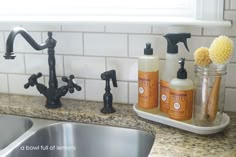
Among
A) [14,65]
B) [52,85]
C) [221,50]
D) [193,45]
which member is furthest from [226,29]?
[14,65]

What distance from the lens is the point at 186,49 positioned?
111cm

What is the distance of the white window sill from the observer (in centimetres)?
105

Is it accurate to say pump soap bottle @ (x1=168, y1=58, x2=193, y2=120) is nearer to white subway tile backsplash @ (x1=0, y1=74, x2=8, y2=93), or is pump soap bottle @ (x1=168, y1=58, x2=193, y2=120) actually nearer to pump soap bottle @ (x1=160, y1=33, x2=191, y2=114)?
pump soap bottle @ (x1=160, y1=33, x2=191, y2=114)

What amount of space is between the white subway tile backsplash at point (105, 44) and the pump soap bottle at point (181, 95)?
0.90 ft

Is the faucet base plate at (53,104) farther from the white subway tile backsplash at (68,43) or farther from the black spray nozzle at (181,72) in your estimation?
the black spray nozzle at (181,72)

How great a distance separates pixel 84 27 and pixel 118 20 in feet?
0.48

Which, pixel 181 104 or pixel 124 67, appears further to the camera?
pixel 124 67

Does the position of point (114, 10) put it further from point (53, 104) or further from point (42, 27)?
point (53, 104)

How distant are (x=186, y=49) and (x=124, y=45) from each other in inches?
8.8

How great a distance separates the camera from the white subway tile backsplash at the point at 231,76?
111 cm

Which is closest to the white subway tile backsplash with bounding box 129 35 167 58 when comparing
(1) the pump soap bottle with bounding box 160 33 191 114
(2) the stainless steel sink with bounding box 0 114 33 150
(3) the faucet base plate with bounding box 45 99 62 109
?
(1) the pump soap bottle with bounding box 160 33 191 114

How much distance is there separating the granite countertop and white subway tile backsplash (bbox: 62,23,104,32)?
10.9 inches

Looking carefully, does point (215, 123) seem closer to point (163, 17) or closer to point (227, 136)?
point (227, 136)

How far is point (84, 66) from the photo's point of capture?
49.8 inches
